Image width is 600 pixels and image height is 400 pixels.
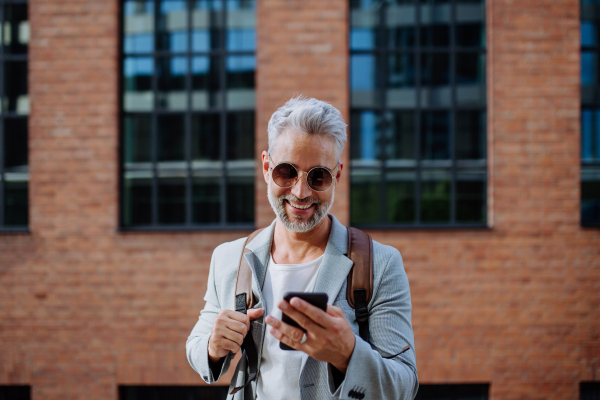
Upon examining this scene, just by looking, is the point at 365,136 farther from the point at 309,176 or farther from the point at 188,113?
the point at 309,176

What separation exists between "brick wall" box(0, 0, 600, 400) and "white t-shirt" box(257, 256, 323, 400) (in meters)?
3.21

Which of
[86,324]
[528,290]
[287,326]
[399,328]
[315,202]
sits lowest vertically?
[86,324]

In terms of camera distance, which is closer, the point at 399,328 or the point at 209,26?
the point at 399,328

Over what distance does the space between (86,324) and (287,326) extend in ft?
14.9

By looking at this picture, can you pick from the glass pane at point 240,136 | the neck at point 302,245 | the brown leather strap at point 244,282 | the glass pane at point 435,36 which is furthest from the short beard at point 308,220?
the glass pane at point 435,36

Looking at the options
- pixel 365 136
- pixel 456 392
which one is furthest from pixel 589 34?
pixel 456 392

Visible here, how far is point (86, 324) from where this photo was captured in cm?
495

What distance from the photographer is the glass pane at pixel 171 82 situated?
17.4ft

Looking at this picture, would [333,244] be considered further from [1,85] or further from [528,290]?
[1,85]

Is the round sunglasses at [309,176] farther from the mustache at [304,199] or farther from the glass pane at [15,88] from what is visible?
the glass pane at [15,88]

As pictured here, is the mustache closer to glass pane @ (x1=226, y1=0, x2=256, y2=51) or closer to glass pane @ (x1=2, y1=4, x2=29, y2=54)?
glass pane @ (x1=226, y1=0, x2=256, y2=51)

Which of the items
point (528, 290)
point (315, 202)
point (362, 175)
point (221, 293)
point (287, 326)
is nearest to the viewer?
point (287, 326)

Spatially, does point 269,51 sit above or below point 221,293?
above

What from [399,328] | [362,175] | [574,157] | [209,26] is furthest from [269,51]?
[399,328]
